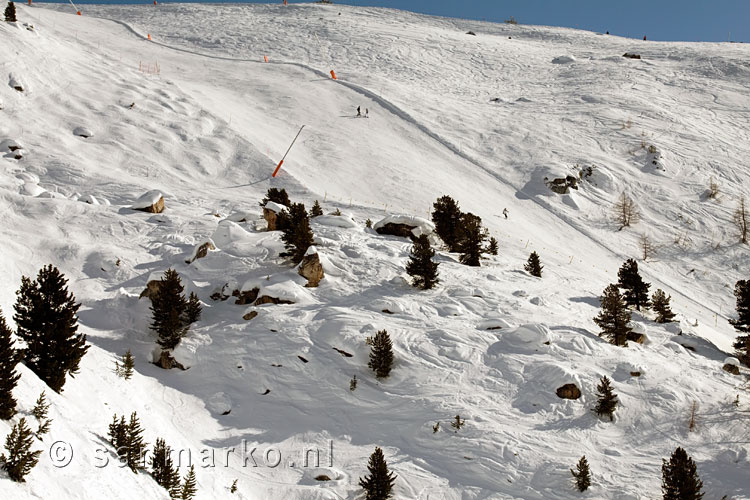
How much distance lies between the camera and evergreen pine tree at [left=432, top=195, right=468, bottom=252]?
17.8 meters

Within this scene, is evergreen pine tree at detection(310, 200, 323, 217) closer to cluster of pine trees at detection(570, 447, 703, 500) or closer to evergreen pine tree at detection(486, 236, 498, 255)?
evergreen pine tree at detection(486, 236, 498, 255)

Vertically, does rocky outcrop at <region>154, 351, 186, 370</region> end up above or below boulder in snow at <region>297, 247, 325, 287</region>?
below

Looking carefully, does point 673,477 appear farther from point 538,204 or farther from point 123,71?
point 123,71

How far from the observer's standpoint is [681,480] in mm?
7734

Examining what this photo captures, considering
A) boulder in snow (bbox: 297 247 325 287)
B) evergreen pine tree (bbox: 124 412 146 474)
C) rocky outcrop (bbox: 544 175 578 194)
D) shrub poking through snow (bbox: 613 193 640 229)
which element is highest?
rocky outcrop (bbox: 544 175 578 194)

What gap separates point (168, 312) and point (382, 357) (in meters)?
5.03

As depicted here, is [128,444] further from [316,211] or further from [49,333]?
[316,211]

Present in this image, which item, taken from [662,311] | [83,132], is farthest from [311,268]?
[83,132]

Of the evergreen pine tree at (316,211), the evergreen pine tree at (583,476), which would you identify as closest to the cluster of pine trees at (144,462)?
the evergreen pine tree at (583,476)

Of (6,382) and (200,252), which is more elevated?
(200,252)

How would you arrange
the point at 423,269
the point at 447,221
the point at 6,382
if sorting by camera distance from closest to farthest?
the point at 6,382 → the point at 423,269 → the point at 447,221

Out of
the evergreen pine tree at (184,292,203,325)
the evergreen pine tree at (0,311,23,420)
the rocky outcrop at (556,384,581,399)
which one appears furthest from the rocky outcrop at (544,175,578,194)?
the evergreen pine tree at (0,311,23,420)

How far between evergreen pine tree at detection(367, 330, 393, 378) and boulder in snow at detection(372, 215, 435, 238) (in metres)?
7.63

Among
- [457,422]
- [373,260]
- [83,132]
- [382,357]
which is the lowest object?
[457,422]
